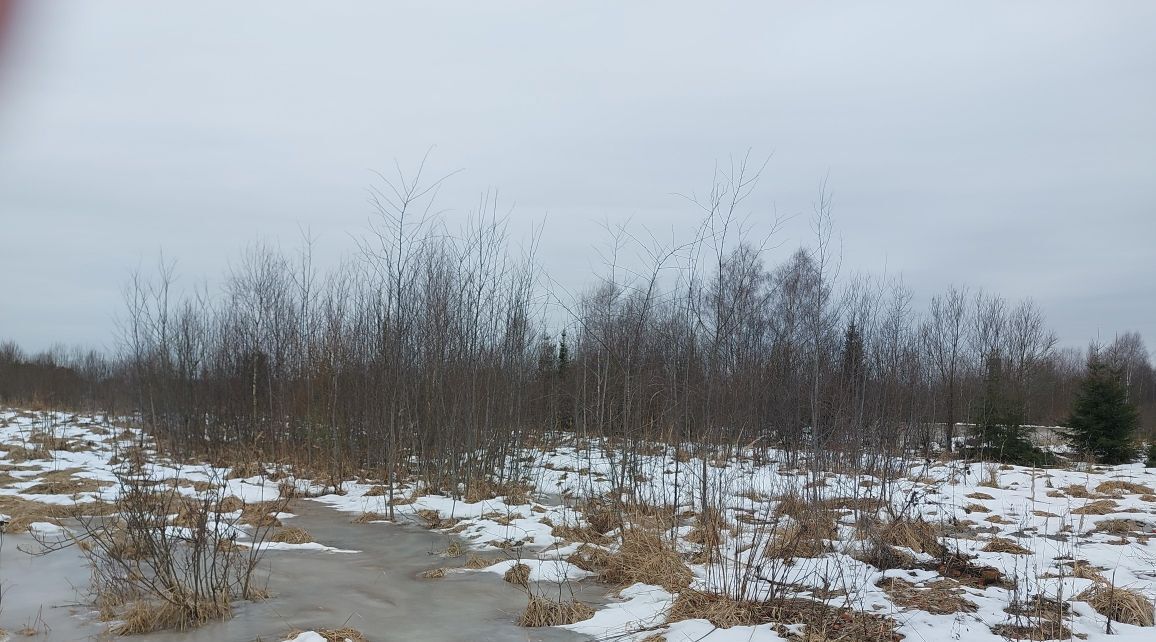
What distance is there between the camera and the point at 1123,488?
1138cm

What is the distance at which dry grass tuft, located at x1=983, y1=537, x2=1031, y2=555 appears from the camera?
7.04 metres

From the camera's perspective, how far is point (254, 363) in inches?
619

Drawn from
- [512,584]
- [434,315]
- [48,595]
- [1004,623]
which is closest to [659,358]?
[434,315]

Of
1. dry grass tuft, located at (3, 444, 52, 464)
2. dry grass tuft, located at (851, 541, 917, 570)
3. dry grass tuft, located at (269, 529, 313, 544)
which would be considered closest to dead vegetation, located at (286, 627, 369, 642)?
dry grass tuft, located at (269, 529, 313, 544)

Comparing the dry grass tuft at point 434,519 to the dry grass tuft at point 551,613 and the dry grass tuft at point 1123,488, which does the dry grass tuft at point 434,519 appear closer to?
the dry grass tuft at point 551,613

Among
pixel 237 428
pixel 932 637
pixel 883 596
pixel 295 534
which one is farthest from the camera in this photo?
pixel 237 428

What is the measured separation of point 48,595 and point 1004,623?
23.6 feet

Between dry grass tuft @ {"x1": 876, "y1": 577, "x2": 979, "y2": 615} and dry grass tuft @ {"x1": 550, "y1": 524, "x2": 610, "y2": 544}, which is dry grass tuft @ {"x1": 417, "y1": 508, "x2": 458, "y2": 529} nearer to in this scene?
dry grass tuft @ {"x1": 550, "y1": 524, "x2": 610, "y2": 544}

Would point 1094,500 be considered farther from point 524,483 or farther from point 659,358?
point 524,483

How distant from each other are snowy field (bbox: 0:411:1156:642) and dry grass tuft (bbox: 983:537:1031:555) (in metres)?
0.02

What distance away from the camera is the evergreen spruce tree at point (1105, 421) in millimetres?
16734

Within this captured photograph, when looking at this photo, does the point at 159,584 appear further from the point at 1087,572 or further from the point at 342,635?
the point at 1087,572

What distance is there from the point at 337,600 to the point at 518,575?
1.57 metres

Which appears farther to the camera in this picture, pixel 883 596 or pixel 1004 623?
pixel 883 596
